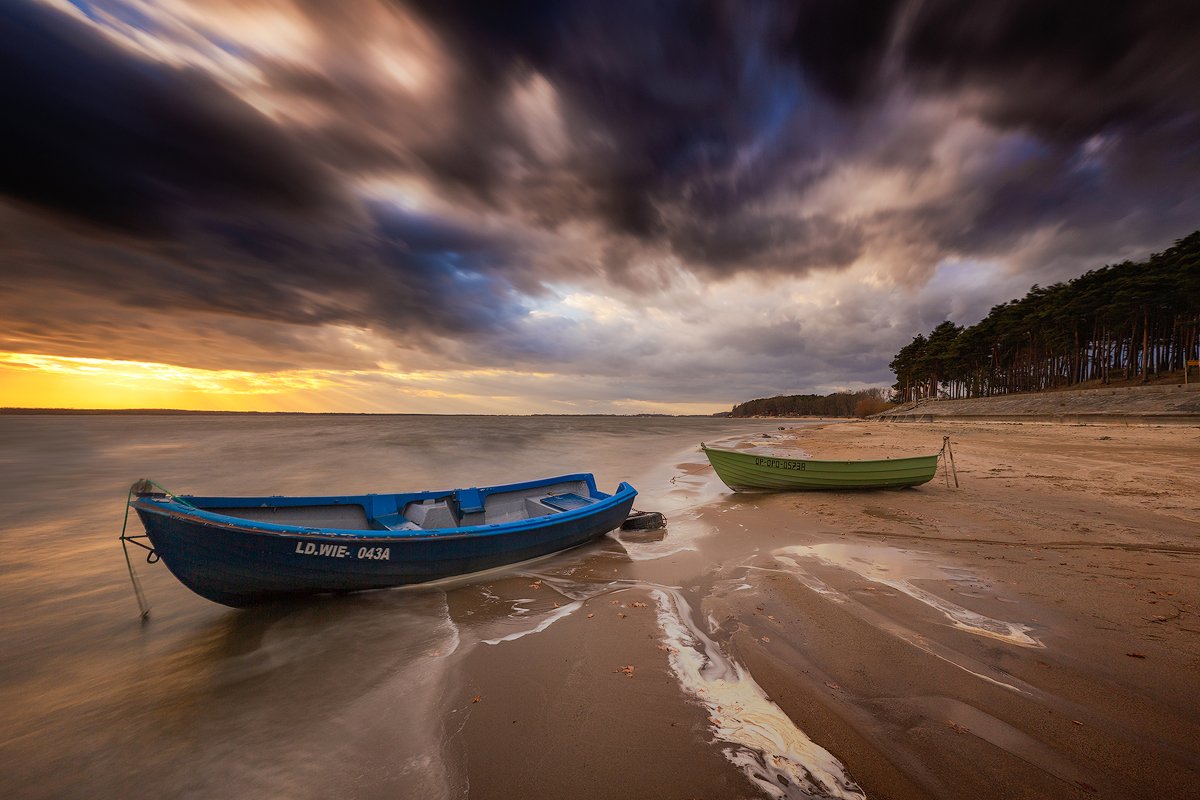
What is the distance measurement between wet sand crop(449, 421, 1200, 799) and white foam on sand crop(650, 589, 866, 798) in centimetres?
2

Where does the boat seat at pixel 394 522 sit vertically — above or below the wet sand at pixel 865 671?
above

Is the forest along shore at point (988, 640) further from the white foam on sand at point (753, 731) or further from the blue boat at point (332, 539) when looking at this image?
the blue boat at point (332, 539)

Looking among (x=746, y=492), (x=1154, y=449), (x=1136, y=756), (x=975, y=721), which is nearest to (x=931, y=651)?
(x=975, y=721)

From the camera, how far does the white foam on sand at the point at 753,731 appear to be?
2.85 meters

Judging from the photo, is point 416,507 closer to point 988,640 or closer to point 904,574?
point 904,574

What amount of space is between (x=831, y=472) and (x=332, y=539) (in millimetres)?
12896

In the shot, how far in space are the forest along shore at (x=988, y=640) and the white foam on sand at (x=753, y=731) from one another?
14 cm

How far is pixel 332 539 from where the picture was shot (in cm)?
572

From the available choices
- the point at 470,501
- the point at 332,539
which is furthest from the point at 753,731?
the point at 470,501

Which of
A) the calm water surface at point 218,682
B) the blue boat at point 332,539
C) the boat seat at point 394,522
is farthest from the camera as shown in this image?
the boat seat at point 394,522

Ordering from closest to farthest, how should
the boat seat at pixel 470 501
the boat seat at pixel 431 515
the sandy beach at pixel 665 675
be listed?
the sandy beach at pixel 665 675 < the boat seat at pixel 431 515 < the boat seat at pixel 470 501

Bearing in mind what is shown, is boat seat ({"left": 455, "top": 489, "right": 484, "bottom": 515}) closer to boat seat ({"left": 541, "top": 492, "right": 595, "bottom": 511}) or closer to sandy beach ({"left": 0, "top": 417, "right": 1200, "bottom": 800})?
boat seat ({"left": 541, "top": 492, "right": 595, "bottom": 511})

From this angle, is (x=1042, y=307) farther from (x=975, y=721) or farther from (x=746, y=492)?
(x=975, y=721)

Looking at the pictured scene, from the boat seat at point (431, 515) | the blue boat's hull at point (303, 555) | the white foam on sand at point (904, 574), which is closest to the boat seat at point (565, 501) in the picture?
the boat seat at point (431, 515)
